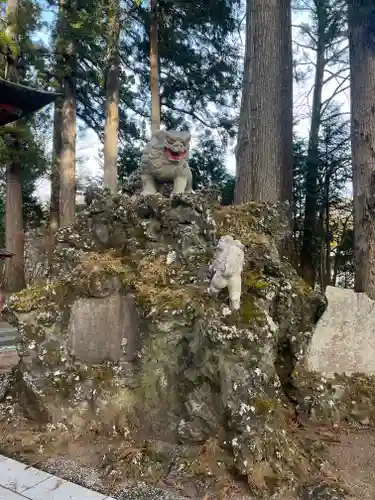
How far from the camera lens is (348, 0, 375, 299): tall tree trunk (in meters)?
4.70

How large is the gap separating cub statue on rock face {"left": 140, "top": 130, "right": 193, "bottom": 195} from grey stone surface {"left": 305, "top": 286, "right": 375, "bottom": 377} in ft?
5.70

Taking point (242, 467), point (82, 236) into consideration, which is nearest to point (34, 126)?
point (82, 236)

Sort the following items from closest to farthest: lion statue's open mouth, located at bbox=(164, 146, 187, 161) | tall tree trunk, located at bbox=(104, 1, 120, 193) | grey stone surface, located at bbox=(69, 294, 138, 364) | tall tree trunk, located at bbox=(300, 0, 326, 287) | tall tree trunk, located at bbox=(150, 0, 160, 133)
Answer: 1. grey stone surface, located at bbox=(69, 294, 138, 364)
2. lion statue's open mouth, located at bbox=(164, 146, 187, 161)
3. tall tree trunk, located at bbox=(104, 1, 120, 193)
4. tall tree trunk, located at bbox=(150, 0, 160, 133)
5. tall tree trunk, located at bbox=(300, 0, 326, 287)

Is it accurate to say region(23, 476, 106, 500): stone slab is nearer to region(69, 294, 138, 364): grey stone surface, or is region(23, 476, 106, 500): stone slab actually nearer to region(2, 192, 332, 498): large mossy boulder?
region(2, 192, 332, 498): large mossy boulder

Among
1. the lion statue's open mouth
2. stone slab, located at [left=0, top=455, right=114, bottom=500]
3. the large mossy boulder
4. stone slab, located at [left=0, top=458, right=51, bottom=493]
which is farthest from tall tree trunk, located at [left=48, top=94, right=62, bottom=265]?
stone slab, located at [left=0, top=455, right=114, bottom=500]

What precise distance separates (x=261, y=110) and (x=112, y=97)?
16.6 feet

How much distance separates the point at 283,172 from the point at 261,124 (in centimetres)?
95

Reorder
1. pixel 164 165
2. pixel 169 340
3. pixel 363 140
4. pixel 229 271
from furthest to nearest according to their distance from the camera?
pixel 363 140, pixel 164 165, pixel 169 340, pixel 229 271

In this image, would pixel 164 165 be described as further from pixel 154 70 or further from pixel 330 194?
pixel 330 194

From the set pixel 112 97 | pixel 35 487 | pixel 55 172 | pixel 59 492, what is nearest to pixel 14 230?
pixel 55 172

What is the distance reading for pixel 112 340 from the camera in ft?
10.9

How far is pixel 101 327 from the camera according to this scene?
3348mm

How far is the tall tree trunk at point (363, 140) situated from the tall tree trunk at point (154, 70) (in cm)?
504

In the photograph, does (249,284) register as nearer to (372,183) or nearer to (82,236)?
(82,236)
